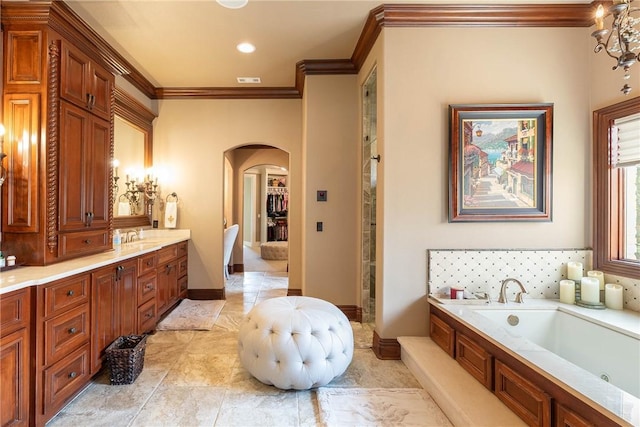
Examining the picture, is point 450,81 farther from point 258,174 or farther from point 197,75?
point 258,174

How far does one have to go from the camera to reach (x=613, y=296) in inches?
94.7

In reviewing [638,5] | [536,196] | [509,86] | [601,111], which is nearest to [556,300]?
[536,196]

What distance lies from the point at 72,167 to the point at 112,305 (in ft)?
3.65

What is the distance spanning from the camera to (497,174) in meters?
2.63

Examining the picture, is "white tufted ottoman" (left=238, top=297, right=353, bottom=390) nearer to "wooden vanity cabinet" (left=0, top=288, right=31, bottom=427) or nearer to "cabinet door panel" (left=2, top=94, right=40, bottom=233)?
"wooden vanity cabinet" (left=0, top=288, right=31, bottom=427)

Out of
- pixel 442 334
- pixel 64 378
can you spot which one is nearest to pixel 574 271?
pixel 442 334

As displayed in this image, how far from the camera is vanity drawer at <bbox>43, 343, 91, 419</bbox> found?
6.12 ft

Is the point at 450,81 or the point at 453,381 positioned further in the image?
the point at 450,81

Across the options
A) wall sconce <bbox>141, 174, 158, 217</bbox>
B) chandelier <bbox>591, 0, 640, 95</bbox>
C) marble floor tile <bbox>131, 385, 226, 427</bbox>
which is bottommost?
Answer: marble floor tile <bbox>131, 385, 226, 427</bbox>

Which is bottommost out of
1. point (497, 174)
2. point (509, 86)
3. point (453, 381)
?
point (453, 381)

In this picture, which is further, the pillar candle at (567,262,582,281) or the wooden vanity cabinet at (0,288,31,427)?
the pillar candle at (567,262,582,281)

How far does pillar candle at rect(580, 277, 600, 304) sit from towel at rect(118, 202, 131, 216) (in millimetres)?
4637

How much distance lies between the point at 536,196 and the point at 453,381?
164 centimetres

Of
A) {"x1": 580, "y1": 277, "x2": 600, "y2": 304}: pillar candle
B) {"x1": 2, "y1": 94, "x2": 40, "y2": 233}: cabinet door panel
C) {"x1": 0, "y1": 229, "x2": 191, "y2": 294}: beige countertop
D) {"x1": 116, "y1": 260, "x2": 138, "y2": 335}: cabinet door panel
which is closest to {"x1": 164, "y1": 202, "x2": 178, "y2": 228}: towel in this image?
{"x1": 0, "y1": 229, "x2": 191, "y2": 294}: beige countertop
